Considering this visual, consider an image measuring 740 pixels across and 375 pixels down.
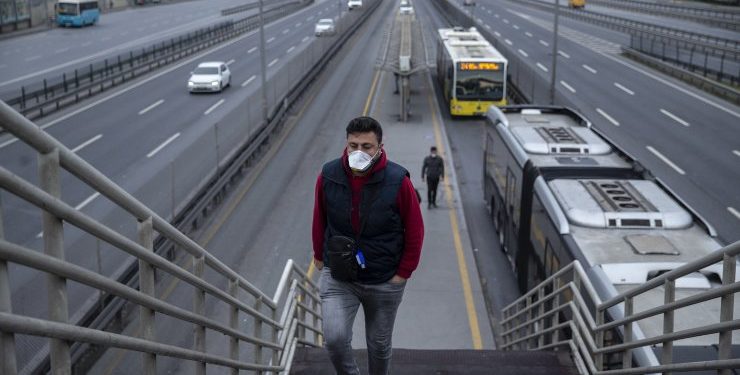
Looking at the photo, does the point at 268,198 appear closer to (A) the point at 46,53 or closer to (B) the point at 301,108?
(B) the point at 301,108

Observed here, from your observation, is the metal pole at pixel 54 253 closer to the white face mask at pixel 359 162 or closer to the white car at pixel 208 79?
the white face mask at pixel 359 162

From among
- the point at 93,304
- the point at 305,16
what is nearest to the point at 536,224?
the point at 93,304

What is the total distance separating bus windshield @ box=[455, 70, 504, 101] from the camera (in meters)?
35.0

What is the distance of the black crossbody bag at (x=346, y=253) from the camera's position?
5.30m

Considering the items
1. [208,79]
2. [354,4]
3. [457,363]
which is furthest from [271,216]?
[354,4]

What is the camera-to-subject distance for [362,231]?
210 inches

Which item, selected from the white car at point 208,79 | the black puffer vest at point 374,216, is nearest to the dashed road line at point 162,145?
the white car at point 208,79

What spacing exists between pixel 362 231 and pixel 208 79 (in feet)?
121

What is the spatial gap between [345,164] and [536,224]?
9.00 m

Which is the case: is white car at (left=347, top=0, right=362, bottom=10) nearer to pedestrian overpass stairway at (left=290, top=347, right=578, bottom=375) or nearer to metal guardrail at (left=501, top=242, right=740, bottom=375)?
metal guardrail at (left=501, top=242, right=740, bottom=375)

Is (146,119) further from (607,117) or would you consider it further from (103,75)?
(607,117)

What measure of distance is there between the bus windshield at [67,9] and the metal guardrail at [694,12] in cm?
4895

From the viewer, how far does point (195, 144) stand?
21828mm

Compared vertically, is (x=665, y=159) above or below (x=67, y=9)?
below
